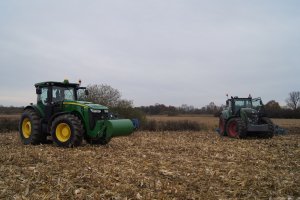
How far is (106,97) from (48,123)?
51.5ft

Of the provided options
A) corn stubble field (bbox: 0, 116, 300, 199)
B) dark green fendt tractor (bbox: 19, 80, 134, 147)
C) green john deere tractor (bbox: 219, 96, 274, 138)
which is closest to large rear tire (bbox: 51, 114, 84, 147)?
dark green fendt tractor (bbox: 19, 80, 134, 147)

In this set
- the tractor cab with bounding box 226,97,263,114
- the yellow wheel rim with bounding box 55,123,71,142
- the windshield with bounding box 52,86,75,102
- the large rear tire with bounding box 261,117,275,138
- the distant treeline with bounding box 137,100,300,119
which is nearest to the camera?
the yellow wheel rim with bounding box 55,123,71,142

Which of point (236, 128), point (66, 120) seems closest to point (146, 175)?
point (66, 120)

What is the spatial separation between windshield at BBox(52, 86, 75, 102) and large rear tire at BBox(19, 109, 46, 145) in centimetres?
99

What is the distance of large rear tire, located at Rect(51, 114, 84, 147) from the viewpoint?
12805 mm

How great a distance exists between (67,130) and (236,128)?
377 inches

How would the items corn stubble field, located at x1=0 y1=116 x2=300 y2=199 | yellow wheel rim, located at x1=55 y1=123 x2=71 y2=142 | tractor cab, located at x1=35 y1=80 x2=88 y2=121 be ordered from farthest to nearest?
1. tractor cab, located at x1=35 y1=80 x2=88 y2=121
2. yellow wheel rim, located at x1=55 y1=123 x2=71 y2=142
3. corn stubble field, located at x1=0 y1=116 x2=300 y2=199

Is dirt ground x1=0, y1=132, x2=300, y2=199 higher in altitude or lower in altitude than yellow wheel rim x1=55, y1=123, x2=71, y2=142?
lower

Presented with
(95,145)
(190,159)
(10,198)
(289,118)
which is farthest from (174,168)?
(289,118)

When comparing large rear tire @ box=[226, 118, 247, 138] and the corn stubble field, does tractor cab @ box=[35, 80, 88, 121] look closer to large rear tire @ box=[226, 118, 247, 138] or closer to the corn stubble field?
the corn stubble field

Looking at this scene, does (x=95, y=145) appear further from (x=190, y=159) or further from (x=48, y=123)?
(x=190, y=159)

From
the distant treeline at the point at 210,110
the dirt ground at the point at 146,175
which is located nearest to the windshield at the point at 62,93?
the dirt ground at the point at 146,175

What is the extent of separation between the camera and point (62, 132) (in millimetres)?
13375

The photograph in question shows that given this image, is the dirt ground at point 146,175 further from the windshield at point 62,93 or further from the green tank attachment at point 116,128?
the windshield at point 62,93
